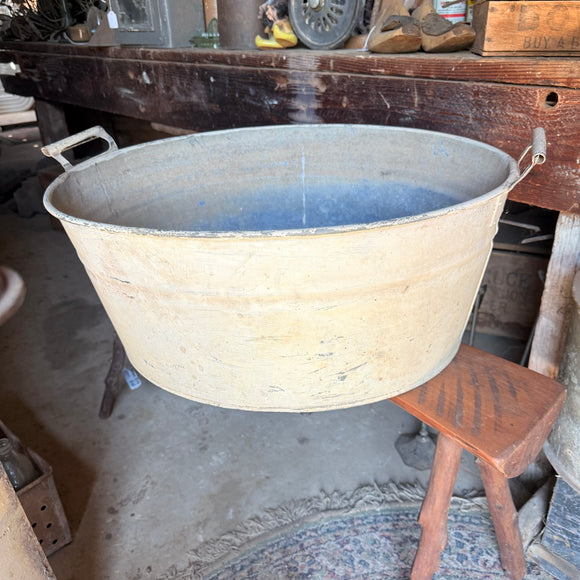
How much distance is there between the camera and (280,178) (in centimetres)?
Result: 137

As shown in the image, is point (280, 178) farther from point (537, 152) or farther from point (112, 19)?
point (112, 19)

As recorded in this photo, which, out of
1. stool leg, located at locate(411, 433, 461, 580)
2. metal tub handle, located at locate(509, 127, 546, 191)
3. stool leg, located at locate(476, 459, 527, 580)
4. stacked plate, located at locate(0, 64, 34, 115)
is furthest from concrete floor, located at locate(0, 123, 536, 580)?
stacked plate, located at locate(0, 64, 34, 115)

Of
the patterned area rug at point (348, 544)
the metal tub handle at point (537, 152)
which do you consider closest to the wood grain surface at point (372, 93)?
the metal tub handle at point (537, 152)

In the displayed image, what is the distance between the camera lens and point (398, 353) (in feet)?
2.83

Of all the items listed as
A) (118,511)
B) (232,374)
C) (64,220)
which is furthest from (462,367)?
(118,511)

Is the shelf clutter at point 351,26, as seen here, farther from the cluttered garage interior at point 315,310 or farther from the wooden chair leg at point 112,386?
the wooden chair leg at point 112,386

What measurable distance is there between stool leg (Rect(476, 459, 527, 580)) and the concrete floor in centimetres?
29

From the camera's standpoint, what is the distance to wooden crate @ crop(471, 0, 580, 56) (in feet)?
3.45

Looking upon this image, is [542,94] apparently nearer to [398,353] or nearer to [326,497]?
[398,353]

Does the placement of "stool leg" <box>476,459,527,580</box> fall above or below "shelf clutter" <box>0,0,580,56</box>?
below

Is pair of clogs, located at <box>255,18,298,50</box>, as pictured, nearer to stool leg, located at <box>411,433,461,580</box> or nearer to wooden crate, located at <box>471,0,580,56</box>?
wooden crate, located at <box>471,0,580,56</box>

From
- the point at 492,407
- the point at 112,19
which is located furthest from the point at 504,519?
the point at 112,19

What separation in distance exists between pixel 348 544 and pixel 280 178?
1.03 metres

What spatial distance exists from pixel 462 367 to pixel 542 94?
61 cm
